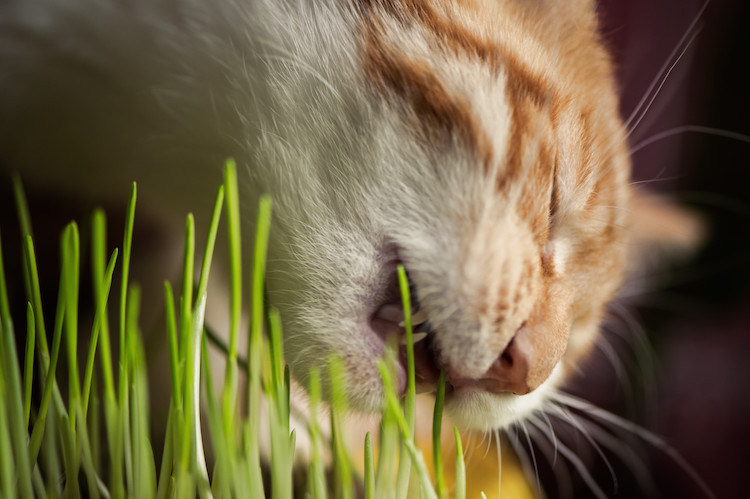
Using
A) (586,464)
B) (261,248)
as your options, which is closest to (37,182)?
(261,248)

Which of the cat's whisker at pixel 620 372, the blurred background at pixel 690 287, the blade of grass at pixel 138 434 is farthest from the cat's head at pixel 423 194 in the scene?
the cat's whisker at pixel 620 372

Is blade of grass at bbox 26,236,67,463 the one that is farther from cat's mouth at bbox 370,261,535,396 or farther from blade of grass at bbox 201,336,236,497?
cat's mouth at bbox 370,261,535,396

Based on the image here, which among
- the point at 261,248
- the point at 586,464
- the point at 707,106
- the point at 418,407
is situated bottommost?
the point at 586,464

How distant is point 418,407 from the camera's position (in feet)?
2.27

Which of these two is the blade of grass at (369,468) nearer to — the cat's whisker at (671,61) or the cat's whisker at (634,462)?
the cat's whisker at (671,61)

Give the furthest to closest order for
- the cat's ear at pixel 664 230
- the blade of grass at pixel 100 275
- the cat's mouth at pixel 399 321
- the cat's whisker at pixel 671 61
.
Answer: the cat's ear at pixel 664 230
the cat's whisker at pixel 671 61
the cat's mouth at pixel 399 321
the blade of grass at pixel 100 275

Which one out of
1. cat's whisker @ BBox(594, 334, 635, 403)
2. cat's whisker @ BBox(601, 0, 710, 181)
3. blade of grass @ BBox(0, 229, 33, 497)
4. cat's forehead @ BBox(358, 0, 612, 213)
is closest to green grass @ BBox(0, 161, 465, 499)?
blade of grass @ BBox(0, 229, 33, 497)

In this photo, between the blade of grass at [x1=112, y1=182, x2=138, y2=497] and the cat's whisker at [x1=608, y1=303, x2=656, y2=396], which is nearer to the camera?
the blade of grass at [x1=112, y1=182, x2=138, y2=497]

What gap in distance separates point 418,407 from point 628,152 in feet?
1.12

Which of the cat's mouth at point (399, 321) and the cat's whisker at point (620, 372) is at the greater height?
the cat's mouth at point (399, 321)

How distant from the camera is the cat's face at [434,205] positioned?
0.40 m

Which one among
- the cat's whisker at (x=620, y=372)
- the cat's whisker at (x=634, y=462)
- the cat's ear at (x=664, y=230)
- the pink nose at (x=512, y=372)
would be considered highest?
the cat's ear at (x=664, y=230)

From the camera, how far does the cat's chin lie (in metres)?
0.47

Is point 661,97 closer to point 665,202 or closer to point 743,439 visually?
point 665,202
